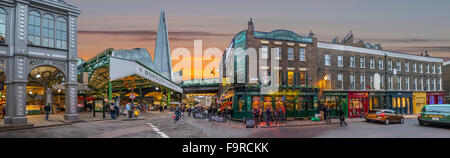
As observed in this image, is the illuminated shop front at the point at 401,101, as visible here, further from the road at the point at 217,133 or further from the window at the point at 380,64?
the road at the point at 217,133

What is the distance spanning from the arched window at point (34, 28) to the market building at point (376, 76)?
82.0 feet

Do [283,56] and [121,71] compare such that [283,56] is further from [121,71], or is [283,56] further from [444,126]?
[121,71]

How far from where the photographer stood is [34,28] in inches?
829

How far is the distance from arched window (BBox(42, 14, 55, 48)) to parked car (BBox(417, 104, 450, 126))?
29522mm

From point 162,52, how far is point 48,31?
76.7 meters

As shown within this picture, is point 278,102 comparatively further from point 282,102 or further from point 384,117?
point 384,117

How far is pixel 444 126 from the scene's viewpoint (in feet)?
70.9

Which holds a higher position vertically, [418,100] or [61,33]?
[61,33]

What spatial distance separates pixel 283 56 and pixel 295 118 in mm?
6324

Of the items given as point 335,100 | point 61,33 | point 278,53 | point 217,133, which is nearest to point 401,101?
point 335,100

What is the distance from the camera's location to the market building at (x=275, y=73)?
26875mm

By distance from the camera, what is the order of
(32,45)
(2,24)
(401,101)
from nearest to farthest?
(2,24)
(32,45)
(401,101)

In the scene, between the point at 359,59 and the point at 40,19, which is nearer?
the point at 40,19

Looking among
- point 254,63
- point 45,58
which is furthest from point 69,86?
point 254,63
